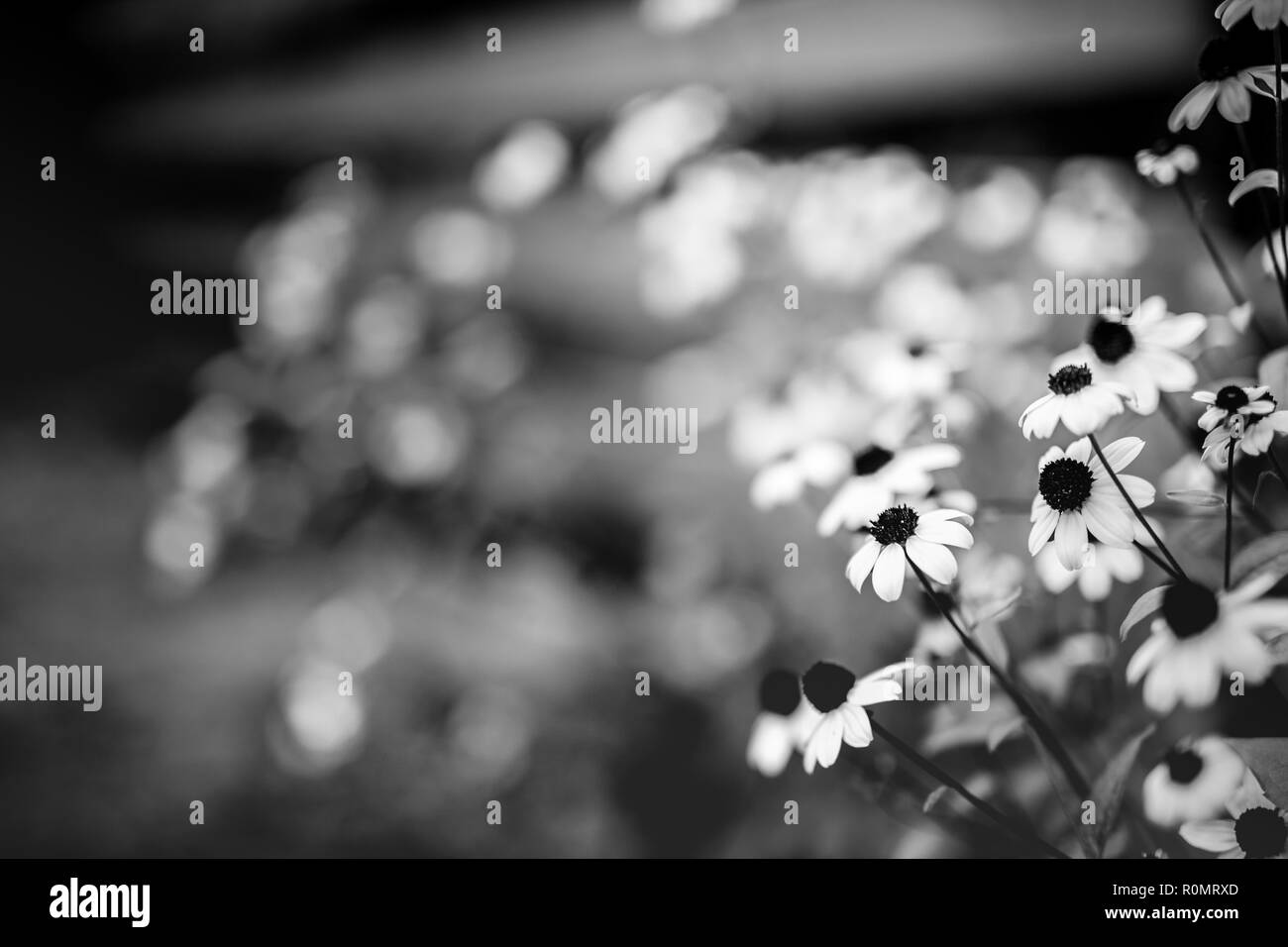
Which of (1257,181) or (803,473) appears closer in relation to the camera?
(1257,181)

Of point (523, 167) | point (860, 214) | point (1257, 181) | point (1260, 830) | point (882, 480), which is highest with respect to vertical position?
point (523, 167)

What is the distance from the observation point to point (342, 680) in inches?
36.2

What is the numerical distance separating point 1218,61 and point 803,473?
383mm

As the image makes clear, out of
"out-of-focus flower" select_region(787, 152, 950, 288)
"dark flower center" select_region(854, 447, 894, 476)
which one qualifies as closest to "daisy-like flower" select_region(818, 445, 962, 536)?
"dark flower center" select_region(854, 447, 894, 476)

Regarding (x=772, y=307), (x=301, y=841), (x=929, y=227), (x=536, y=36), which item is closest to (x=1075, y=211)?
(x=929, y=227)

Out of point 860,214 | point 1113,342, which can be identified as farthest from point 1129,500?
point 860,214

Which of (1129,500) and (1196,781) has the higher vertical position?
(1129,500)

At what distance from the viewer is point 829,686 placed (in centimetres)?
55

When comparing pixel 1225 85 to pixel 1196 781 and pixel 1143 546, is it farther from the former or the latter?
pixel 1196 781

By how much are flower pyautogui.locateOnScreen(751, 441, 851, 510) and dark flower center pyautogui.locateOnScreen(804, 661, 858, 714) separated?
140 mm

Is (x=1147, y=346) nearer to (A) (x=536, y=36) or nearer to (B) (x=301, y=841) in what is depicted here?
(A) (x=536, y=36)

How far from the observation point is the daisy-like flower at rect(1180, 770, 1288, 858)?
496mm

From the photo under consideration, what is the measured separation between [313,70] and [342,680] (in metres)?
0.73
